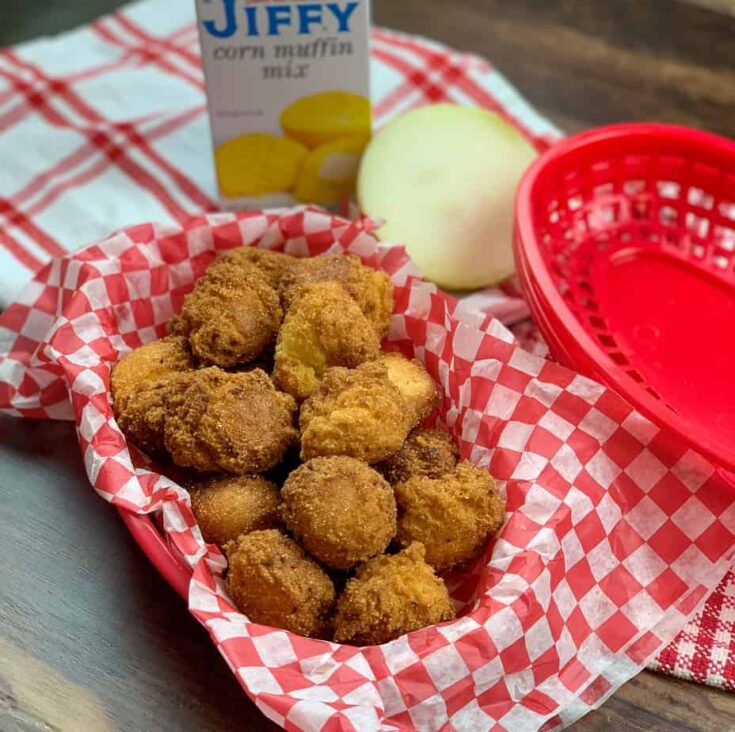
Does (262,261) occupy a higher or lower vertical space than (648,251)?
higher

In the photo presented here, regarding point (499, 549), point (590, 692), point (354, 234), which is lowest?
point (590, 692)

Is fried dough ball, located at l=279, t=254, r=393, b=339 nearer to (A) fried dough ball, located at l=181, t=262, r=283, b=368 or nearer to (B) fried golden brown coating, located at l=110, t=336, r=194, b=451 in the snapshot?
(A) fried dough ball, located at l=181, t=262, r=283, b=368

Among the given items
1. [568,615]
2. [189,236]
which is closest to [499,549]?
[568,615]

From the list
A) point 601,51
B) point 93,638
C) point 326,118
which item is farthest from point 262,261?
point 601,51

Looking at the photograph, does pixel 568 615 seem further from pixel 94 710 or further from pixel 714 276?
pixel 714 276

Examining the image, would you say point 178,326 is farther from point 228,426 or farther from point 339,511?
point 339,511
